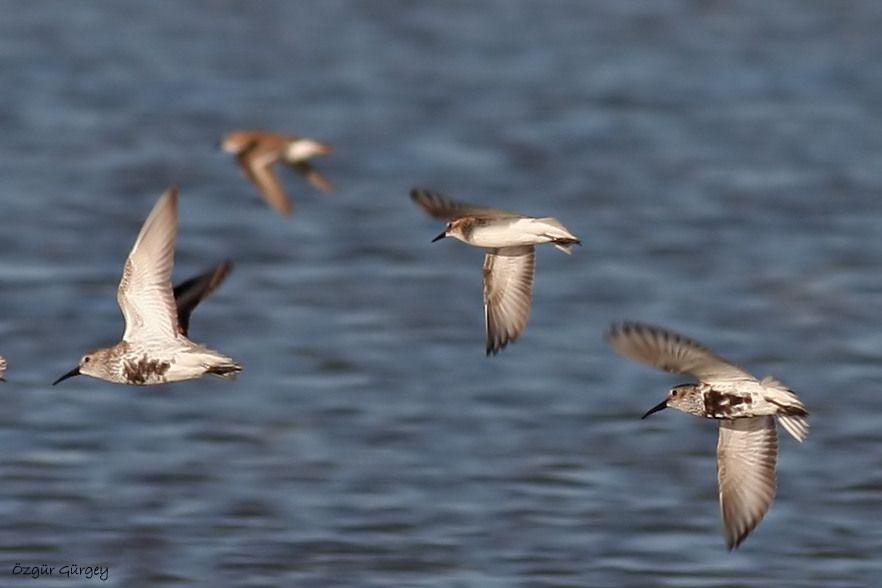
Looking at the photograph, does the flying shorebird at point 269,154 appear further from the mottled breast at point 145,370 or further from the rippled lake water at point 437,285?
the mottled breast at point 145,370

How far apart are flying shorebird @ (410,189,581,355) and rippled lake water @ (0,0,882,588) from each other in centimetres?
189

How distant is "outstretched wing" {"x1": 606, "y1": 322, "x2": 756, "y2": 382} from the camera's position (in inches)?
396

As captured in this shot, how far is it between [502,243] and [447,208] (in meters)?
0.37

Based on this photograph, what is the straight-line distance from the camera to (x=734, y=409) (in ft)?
35.5

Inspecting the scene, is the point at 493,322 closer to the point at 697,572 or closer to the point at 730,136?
the point at 697,572

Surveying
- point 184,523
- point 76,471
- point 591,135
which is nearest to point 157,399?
point 76,471

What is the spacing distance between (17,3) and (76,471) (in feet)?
A: 55.2

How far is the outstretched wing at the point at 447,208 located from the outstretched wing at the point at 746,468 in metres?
1.67

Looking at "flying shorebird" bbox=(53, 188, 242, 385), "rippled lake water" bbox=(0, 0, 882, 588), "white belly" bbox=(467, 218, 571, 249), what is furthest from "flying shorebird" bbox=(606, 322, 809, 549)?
"flying shorebird" bbox=(53, 188, 242, 385)

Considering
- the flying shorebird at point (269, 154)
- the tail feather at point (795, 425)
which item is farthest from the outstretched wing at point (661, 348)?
the flying shorebird at point (269, 154)

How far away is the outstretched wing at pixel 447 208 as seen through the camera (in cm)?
1121

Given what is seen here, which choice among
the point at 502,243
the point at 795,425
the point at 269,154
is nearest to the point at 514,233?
the point at 502,243

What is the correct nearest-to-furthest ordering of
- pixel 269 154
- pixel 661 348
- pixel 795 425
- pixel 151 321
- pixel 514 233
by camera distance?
pixel 661 348 → pixel 795 425 → pixel 514 233 → pixel 151 321 → pixel 269 154

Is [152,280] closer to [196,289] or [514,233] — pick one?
[196,289]
